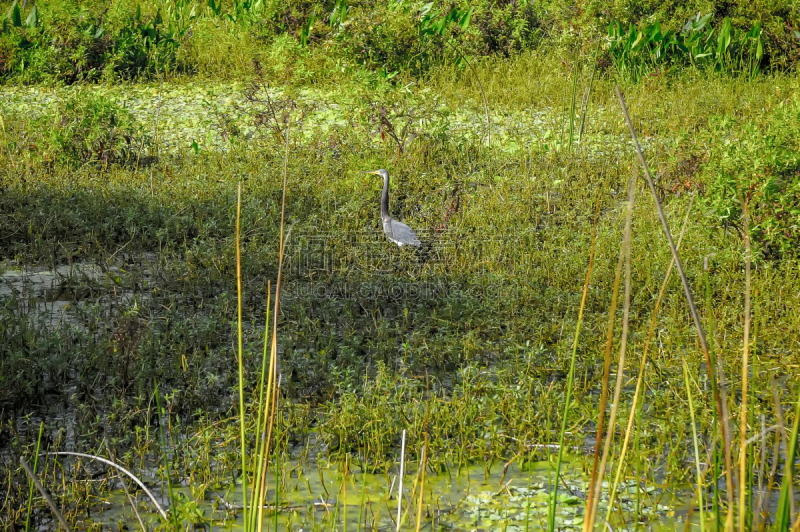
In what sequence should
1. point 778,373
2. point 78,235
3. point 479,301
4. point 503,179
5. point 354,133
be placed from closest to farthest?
point 778,373 < point 479,301 < point 78,235 < point 503,179 < point 354,133

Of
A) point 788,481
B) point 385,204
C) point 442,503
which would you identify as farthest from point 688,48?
point 788,481

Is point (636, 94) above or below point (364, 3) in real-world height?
below

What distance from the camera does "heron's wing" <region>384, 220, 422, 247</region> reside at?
5.19 m

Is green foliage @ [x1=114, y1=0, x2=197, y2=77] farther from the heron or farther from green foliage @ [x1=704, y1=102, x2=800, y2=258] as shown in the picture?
green foliage @ [x1=704, y1=102, x2=800, y2=258]

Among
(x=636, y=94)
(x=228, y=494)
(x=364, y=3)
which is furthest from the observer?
(x=364, y=3)

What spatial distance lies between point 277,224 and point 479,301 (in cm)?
176

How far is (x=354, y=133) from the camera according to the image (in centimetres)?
723

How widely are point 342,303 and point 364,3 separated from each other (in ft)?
19.4

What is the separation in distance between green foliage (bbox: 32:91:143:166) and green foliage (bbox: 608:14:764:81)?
208 inches

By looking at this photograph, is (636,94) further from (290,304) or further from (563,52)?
(290,304)

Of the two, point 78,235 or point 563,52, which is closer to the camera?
point 78,235

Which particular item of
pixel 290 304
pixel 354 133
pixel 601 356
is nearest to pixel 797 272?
pixel 601 356

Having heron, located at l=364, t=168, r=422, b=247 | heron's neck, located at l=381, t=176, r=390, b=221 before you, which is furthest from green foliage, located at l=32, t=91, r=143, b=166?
heron, located at l=364, t=168, r=422, b=247

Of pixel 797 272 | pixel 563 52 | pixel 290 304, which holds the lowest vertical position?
pixel 290 304
